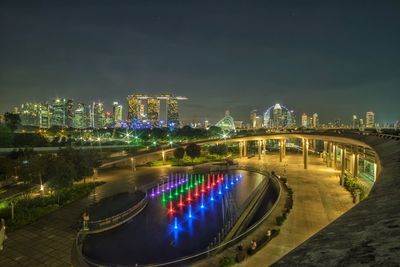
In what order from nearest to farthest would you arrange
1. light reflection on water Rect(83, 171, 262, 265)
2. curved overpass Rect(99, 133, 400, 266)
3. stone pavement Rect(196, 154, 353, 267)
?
1. curved overpass Rect(99, 133, 400, 266)
2. stone pavement Rect(196, 154, 353, 267)
3. light reflection on water Rect(83, 171, 262, 265)

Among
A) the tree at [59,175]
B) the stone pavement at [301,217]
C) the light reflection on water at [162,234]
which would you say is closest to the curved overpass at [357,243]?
the stone pavement at [301,217]

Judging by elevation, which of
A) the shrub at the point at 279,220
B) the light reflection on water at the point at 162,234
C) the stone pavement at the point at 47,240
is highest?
the shrub at the point at 279,220

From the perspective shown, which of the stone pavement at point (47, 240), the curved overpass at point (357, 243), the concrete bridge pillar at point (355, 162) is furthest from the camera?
the concrete bridge pillar at point (355, 162)

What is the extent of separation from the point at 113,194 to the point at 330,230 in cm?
3117

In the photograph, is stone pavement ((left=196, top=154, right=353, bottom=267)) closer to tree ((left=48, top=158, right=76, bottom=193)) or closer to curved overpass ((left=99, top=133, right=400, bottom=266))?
curved overpass ((left=99, top=133, right=400, bottom=266))

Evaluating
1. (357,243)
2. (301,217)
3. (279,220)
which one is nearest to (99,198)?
(279,220)

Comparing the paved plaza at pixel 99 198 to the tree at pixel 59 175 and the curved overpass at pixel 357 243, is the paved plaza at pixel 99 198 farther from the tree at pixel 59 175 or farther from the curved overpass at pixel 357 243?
the curved overpass at pixel 357 243

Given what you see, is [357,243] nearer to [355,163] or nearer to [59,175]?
[59,175]

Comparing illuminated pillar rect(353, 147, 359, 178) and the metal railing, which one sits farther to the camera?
illuminated pillar rect(353, 147, 359, 178)

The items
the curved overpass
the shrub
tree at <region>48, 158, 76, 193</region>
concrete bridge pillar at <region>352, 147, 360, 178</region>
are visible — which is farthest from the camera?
concrete bridge pillar at <region>352, 147, 360, 178</region>

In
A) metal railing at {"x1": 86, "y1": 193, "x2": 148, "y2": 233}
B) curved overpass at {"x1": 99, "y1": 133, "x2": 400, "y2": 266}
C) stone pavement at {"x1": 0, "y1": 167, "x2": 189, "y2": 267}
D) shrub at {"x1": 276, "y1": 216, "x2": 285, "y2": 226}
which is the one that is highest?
curved overpass at {"x1": 99, "y1": 133, "x2": 400, "y2": 266}

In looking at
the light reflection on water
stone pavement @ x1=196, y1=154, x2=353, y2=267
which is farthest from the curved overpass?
the light reflection on water

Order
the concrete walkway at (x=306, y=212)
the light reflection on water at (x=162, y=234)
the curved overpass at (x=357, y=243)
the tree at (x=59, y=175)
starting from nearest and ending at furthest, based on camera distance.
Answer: the curved overpass at (x=357, y=243), the concrete walkway at (x=306, y=212), the light reflection on water at (x=162, y=234), the tree at (x=59, y=175)

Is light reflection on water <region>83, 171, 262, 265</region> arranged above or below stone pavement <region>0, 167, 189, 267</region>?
below
